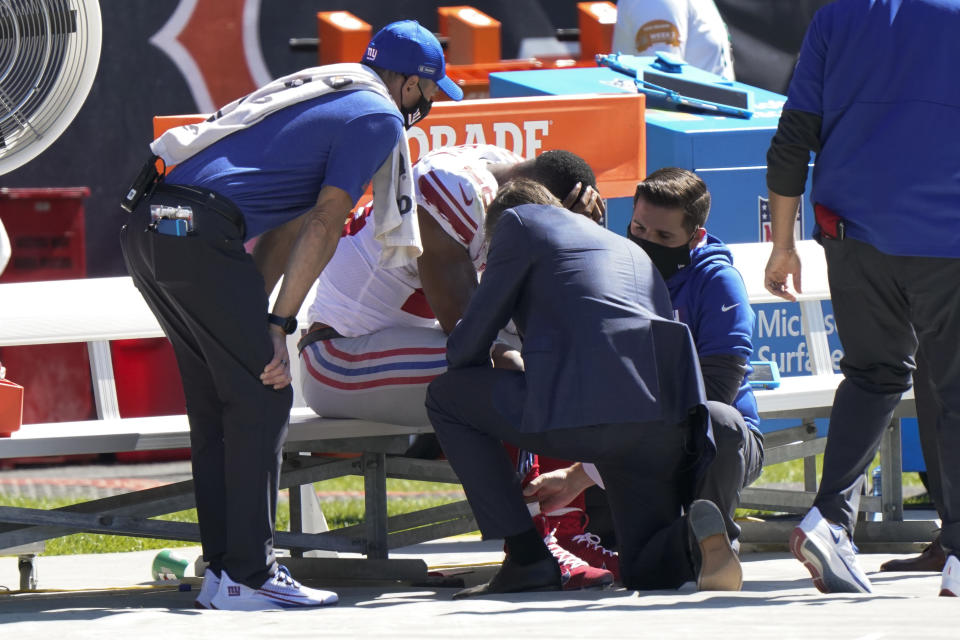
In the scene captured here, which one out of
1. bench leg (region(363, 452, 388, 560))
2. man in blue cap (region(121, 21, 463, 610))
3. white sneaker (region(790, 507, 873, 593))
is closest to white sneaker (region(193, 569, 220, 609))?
man in blue cap (region(121, 21, 463, 610))

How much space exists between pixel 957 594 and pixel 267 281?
1652mm

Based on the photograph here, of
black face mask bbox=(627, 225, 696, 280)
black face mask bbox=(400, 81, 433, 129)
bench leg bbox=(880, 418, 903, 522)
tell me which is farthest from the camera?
bench leg bbox=(880, 418, 903, 522)

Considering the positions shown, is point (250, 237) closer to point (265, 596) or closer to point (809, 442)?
point (265, 596)

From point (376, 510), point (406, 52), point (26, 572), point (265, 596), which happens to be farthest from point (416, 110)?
point (26, 572)

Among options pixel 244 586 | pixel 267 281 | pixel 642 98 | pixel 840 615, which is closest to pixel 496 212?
pixel 267 281

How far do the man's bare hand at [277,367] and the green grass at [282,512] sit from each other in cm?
202

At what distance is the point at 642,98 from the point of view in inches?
209

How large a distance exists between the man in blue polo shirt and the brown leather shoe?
47 centimetres

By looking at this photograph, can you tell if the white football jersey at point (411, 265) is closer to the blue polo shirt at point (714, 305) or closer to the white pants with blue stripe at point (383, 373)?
the white pants with blue stripe at point (383, 373)

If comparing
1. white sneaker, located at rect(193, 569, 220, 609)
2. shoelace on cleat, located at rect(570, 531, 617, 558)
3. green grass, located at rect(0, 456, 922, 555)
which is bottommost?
green grass, located at rect(0, 456, 922, 555)

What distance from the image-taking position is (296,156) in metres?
3.40

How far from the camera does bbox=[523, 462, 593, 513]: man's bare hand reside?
375 cm

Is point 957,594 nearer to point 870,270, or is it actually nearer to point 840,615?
point 840,615

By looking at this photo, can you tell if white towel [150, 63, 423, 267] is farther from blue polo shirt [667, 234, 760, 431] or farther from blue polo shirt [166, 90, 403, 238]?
blue polo shirt [667, 234, 760, 431]
